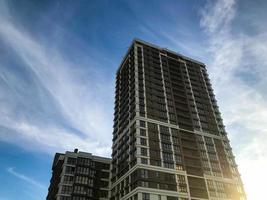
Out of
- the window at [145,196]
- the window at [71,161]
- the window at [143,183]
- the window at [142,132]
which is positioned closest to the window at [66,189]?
the window at [71,161]

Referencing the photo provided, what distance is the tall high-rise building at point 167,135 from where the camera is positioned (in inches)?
2945

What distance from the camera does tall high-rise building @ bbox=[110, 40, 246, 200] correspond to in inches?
2945

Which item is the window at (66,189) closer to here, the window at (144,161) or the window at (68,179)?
the window at (68,179)

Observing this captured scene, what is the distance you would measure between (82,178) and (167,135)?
3584 cm

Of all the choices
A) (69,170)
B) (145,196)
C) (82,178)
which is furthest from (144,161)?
(69,170)

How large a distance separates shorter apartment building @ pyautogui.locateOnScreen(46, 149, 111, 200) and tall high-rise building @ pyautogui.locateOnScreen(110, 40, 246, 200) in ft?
34.7

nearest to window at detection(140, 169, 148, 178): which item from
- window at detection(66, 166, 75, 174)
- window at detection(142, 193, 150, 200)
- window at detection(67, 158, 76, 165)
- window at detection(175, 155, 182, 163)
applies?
window at detection(142, 193, 150, 200)

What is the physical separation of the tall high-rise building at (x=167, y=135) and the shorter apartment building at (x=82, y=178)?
10575 mm

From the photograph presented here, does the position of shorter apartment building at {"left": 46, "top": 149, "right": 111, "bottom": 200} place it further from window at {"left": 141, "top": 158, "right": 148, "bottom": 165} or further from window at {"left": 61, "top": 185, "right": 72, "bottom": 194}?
window at {"left": 141, "top": 158, "right": 148, "bottom": 165}

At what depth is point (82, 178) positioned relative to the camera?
3723 inches

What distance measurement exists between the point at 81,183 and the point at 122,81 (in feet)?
154

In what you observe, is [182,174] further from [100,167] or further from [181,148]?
[100,167]

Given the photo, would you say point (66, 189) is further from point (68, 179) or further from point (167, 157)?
point (167, 157)

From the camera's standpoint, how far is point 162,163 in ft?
253
